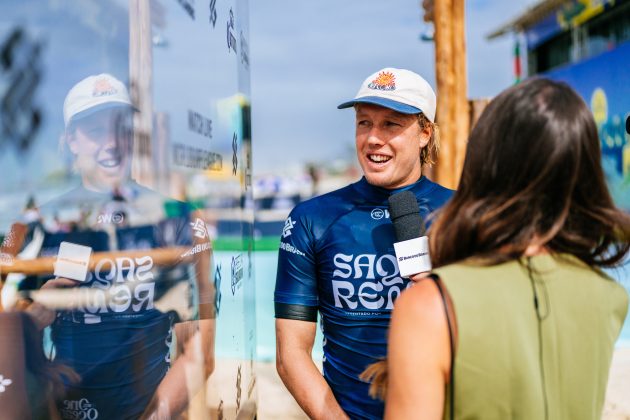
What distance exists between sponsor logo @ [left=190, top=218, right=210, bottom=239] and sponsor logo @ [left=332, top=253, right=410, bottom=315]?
0.40 m

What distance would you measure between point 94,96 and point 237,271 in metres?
1.18

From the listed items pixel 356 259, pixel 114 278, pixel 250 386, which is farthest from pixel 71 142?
pixel 250 386

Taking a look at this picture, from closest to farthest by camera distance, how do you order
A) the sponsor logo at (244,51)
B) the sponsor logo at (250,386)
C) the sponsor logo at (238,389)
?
the sponsor logo at (238,389)
the sponsor logo at (244,51)
the sponsor logo at (250,386)

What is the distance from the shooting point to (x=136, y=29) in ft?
Result: 4.51

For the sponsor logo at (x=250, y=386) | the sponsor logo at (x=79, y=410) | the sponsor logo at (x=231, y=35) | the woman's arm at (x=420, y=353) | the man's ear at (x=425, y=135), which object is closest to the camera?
the woman's arm at (x=420, y=353)

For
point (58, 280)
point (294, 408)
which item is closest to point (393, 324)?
point (58, 280)

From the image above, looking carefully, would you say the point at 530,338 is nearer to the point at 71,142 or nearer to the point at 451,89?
the point at 71,142

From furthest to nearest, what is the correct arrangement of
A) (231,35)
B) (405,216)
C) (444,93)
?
(444,93), (231,35), (405,216)

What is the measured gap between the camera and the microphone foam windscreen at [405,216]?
1.81 meters

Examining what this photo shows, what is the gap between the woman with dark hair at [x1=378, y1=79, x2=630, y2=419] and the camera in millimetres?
1010

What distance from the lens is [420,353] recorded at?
39.4 inches

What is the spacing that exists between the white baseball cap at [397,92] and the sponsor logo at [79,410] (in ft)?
3.75

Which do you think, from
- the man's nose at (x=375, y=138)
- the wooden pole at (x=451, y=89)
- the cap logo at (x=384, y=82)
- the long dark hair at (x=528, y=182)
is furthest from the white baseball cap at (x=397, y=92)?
the wooden pole at (x=451, y=89)

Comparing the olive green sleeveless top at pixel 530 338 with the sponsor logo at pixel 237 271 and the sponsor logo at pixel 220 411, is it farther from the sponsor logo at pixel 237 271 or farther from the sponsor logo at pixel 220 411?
the sponsor logo at pixel 237 271
